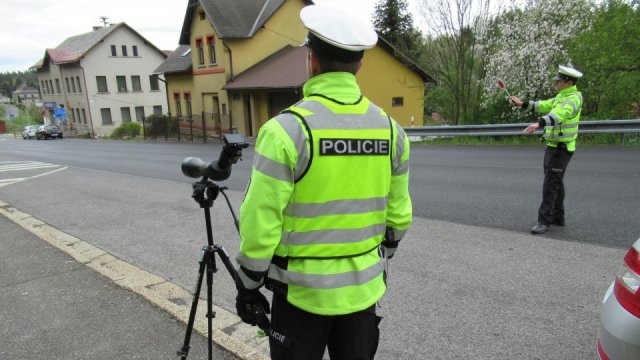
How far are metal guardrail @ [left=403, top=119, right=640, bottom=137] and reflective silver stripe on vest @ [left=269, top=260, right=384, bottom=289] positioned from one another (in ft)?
35.8

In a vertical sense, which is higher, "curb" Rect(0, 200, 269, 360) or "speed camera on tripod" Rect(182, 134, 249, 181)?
"speed camera on tripod" Rect(182, 134, 249, 181)

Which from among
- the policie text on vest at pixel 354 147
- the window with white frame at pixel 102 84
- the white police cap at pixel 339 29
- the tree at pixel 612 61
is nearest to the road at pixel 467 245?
the policie text on vest at pixel 354 147

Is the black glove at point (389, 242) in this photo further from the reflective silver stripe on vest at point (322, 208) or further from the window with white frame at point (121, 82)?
the window with white frame at point (121, 82)

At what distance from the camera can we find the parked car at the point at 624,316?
6.74 ft

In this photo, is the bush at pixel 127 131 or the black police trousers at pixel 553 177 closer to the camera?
the black police trousers at pixel 553 177

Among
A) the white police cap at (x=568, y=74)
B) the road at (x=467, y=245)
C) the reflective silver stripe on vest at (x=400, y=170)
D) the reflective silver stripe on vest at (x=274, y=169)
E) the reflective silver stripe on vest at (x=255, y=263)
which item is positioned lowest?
the road at (x=467, y=245)

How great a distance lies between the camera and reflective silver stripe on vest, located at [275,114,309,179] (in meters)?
1.70

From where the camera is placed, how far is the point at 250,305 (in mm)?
1974

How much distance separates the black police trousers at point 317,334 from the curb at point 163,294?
3.77ft

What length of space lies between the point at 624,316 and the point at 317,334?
1.51 meters

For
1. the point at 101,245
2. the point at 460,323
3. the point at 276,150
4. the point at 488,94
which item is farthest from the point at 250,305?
the point at 488,94

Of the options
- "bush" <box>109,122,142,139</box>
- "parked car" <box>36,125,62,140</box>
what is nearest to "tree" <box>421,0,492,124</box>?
"bush" <box>109,122,142,139</box>

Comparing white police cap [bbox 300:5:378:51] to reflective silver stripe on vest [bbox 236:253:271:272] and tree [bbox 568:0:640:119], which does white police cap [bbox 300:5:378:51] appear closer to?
reflective silver stripe on vest [bbox 236:253:271:272]

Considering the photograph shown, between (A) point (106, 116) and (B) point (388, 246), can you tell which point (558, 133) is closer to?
(B) point (388, 246)
